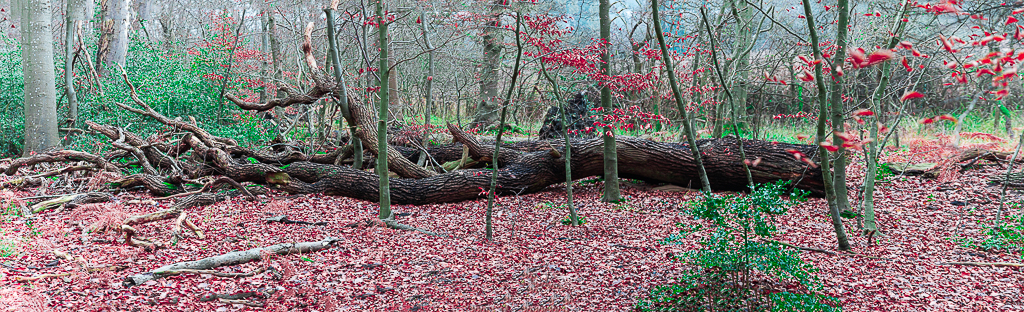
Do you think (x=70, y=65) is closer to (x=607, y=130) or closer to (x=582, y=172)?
(x=582, y=172)

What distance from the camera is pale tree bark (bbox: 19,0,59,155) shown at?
8062mm

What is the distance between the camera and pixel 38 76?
26.9 ft

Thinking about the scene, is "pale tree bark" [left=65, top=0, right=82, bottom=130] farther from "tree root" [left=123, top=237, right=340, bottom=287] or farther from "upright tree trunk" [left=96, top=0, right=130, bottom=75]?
"tree root" [left=123, top=237, right=340, bottom=287]

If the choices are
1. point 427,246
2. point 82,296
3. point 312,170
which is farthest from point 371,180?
point 82,296

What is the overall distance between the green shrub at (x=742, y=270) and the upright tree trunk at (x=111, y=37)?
1096cm

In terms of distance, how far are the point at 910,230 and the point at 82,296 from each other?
6.70m

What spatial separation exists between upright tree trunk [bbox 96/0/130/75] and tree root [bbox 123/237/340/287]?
7986mm

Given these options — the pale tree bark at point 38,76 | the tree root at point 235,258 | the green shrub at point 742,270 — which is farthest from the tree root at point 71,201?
the green shrub at point 742,270

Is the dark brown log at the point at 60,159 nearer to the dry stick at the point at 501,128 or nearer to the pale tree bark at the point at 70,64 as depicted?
the pale tree bark at the point at 70,64

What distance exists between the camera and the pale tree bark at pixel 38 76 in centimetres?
806

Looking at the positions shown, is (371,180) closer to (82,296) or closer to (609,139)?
(609,139)

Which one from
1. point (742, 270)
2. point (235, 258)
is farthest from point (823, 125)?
point (235, 258)

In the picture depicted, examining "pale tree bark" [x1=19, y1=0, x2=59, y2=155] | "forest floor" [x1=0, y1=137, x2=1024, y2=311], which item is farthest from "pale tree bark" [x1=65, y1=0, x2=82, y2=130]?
"forest floor" [x1=0, y1=137, x2=1024, y2=311]

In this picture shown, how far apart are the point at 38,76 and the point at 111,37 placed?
246 centimetres
